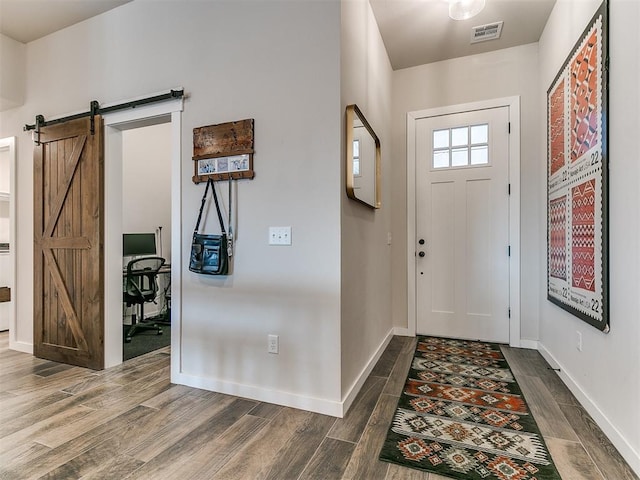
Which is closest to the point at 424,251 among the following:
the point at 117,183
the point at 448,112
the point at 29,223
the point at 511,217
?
the point at 511,217

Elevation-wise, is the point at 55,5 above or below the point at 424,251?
above

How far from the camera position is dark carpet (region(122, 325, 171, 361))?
10.5 feet

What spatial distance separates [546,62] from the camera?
3.02 metres

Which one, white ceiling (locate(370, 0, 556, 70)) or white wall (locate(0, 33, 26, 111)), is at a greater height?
white ceiling (locate(370, 0, 556, 70))

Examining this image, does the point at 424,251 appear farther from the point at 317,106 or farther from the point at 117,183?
the point at 117,183

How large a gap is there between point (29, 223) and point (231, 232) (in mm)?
2420

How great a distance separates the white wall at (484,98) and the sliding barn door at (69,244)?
2.87 meters

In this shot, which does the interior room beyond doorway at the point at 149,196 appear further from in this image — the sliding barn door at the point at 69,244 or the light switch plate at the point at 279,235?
the light switch plate at the point at 279,235

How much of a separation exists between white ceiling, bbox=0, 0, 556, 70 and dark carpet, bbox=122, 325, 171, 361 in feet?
9.99

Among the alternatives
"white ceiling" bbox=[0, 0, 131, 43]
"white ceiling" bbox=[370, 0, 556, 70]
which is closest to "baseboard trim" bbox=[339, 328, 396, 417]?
"white ceiling" bbox=[370, 0, 556, 70]

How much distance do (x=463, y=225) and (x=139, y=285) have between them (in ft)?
12.3

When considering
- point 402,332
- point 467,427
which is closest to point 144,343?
point 402,332

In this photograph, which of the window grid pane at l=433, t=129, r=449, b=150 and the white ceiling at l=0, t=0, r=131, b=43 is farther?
the window grid pane at l=433, t=129, r=449, b=150

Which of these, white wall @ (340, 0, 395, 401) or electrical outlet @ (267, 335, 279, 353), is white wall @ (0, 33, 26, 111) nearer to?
white wall @ (340, 0, 395, 401)
